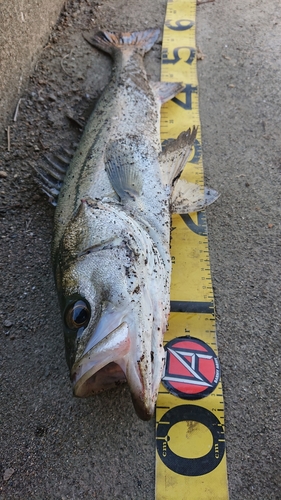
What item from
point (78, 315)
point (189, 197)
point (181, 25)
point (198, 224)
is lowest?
point (78, 315)

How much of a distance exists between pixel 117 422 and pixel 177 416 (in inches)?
15.5

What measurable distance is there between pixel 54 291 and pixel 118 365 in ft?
3.72

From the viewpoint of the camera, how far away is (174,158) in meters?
3.32

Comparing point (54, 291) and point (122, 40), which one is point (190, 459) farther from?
point (122, 40)

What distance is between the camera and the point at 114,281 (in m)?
2.24

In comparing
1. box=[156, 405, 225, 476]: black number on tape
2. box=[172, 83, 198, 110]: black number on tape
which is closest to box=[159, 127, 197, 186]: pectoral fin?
box=[172, 83, 198, 110]: black number on tape

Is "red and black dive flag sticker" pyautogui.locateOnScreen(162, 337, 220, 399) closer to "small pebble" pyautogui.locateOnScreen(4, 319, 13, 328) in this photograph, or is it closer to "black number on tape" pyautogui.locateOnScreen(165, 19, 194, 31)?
"small pebble" pyautogui.locateOnScreen(4, 319, 13, 328)

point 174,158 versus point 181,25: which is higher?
point 181,25

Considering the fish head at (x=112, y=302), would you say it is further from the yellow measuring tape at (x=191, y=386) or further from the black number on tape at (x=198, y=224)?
the black number on tape at (x=198, y=224)

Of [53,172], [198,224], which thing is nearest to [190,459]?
[198,224]

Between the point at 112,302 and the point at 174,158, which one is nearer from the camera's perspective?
the point at 112,302

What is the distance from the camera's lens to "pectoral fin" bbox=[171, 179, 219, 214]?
3.36 meters

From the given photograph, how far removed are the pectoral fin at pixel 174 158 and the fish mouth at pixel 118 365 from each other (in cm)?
160

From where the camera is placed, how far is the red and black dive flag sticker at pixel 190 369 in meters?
2.67
